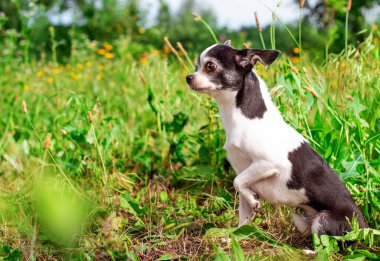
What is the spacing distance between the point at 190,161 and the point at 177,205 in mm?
725

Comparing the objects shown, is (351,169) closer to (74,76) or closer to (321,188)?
(321,188)

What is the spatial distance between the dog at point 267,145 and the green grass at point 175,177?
0.48ft

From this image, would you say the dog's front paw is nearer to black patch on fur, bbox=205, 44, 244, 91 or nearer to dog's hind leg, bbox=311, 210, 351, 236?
dog's hind leg, bbox=311, 210, 351, 236

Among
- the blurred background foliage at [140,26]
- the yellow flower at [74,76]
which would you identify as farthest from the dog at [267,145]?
the blurred background foliage at [140,26]

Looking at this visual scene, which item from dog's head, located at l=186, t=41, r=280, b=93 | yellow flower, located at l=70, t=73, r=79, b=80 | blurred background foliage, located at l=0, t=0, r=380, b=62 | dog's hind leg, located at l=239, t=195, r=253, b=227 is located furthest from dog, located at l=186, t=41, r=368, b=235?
blurred background foliage, located at l=0, t=0, r=380, b=62

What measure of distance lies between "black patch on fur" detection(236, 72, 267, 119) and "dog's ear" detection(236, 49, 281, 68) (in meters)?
0.07

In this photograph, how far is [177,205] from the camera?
3.06m

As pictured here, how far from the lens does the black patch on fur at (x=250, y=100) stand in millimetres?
2389

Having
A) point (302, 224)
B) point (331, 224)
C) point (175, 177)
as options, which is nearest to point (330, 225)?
point (331, 224)

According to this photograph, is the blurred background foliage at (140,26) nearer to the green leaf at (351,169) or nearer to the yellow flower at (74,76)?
the yellow flower at (74,76)

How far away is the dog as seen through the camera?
2.36 metres

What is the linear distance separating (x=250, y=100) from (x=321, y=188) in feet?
1.71

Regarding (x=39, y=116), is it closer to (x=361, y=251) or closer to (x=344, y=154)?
(x=344, y=154)

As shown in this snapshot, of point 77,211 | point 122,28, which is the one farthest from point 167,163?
point 122,28
